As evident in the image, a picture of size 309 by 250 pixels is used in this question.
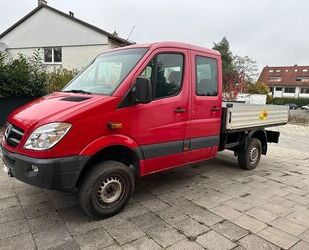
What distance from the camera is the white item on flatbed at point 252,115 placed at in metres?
5.59

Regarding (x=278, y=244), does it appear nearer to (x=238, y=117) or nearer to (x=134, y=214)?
(x=134, y=214)

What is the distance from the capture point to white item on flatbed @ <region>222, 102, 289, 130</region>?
5590 mm

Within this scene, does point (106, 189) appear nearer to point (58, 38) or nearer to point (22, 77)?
point (22, 77)

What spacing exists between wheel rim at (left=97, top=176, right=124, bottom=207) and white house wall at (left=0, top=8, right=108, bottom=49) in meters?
16.6

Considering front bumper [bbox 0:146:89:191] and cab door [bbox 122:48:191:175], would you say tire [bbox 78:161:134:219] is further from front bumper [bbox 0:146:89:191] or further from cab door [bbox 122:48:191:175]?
cab door [bbox 122:48:191:175]

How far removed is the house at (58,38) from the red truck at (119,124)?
1530 cm

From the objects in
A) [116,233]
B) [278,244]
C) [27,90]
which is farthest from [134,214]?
[27,90]

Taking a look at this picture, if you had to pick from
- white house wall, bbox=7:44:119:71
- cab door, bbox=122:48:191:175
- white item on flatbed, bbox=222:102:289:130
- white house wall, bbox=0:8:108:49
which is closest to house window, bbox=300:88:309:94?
white house wall, bbox=7:44:119:71

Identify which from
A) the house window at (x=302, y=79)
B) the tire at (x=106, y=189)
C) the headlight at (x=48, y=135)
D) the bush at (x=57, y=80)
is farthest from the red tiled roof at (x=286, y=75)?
the headlight at (x=48, y=135)

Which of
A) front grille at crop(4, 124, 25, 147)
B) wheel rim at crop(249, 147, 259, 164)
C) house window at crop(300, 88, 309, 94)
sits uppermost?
house window at crop(300, 88, 309, 94)

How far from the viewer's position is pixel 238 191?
16.8 ft

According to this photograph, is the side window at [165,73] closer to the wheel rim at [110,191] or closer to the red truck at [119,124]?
the red truck at [119,124]

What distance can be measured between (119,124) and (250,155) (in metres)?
3.72

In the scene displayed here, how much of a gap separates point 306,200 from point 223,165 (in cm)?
222
